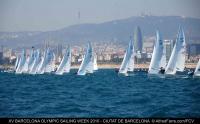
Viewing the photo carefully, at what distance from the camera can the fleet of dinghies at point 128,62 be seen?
69.4m

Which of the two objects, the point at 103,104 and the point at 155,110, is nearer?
the point at 155,110

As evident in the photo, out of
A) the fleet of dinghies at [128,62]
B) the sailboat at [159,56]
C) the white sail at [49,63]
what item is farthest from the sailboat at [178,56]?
the white sail at [49,63]

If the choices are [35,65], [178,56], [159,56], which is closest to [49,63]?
[35,65]

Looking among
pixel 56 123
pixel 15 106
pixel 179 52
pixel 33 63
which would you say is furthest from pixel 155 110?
pixel 33 63

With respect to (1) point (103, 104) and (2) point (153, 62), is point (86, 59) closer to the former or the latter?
(2) point (153, 62)

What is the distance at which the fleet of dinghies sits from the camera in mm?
69375

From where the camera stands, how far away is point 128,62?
88375mm

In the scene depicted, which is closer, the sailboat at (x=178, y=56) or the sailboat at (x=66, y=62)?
the sailboat at (x=178, y=56)

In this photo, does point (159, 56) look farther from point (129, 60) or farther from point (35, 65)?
point (35, 65)

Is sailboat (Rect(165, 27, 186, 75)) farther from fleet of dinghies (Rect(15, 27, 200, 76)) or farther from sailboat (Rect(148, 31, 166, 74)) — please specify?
sailboat (Rect(148, 31, 166, 74))

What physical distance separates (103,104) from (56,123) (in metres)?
15.0

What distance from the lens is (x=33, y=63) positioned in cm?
11794

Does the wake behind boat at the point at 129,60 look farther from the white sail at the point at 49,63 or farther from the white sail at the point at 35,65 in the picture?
the white sail at the point at 35,65

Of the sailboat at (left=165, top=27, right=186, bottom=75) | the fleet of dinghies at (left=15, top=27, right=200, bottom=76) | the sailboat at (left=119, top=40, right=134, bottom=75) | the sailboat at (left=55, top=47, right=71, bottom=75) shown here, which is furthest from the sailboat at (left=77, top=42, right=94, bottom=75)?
the sailboat at (left=165, top=27, right=186, bottom=75)
